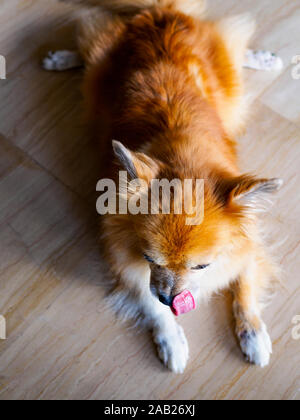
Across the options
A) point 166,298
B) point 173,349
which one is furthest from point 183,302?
point 173,349

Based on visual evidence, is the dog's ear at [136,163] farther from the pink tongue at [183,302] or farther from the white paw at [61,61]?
the white paw at [61,61]

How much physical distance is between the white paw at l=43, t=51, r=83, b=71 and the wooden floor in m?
0.06

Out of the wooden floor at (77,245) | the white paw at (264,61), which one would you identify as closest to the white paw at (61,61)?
the wooden floor at (77,245)

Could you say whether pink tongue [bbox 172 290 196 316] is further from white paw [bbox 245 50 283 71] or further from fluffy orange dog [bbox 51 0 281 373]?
white paw [bbox 245 50 283 71]

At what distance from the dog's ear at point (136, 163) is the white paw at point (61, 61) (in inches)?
57.3

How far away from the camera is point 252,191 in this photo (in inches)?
52.7

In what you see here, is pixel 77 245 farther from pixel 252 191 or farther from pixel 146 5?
pixel 146 5

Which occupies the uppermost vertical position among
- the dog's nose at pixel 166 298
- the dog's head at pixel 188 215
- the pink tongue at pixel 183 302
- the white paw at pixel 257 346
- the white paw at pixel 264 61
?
the dog's head at pixel 188 215

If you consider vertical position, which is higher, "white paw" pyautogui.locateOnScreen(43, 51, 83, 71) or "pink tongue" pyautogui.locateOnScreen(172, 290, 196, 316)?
"white paw" pyautogui.locateOnScreen(43, 51, 83, 71)

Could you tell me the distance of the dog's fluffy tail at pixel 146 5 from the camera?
2408 millimetres

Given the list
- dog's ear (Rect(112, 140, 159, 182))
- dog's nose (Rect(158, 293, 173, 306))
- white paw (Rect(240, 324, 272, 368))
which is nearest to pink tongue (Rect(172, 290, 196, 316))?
dog's nose (Rect(158, 293, 173, 306))

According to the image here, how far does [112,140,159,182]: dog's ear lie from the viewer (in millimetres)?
1364

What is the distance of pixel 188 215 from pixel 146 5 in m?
1.66
